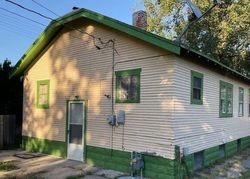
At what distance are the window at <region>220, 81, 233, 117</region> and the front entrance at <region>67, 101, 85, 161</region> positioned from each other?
5.62 metres

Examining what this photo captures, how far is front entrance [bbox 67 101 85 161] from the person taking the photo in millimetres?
11789

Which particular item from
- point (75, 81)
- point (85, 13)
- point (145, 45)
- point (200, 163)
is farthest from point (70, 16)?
point (200, 163)

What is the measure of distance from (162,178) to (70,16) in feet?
21.7

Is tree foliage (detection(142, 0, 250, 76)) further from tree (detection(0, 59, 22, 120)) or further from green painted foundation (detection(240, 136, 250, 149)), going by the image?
tree (detection(0, 59, 22, 120))

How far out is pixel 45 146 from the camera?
43.6ft

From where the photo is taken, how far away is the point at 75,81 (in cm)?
1220

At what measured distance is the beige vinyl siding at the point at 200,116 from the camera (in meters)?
9.45

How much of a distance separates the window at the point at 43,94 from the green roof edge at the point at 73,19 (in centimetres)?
133

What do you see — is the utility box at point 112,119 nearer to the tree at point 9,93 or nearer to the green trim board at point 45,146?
the green trim board at point 45,146

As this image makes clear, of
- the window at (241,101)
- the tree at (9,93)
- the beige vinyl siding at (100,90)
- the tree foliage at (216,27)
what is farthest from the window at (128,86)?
the tree foliage at (216,27)

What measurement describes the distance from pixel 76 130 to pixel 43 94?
8.76 feet

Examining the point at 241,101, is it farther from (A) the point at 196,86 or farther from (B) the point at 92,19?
(B) the point at 92,19

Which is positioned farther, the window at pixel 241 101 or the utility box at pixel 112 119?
the window at pixel 241 101

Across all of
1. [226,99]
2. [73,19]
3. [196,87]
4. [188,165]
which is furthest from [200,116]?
[73,19]
